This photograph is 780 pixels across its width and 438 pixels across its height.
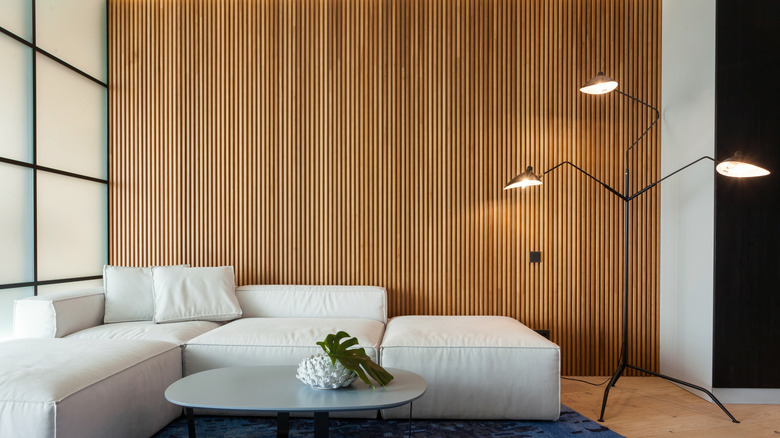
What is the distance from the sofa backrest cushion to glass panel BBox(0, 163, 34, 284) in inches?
56.4

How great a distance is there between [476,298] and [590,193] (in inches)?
49.0

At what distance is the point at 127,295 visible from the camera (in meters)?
3.58

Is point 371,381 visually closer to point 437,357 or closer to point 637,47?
point 437,357

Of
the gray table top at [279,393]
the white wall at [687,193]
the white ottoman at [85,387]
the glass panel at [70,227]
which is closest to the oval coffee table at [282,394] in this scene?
the gray table top at [279,393]

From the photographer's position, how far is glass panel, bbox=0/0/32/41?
10.7 feet

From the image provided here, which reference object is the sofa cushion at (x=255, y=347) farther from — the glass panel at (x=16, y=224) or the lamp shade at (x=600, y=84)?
the lamp shade at (x=600, y=84)

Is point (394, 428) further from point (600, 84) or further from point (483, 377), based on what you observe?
point (600, 84)

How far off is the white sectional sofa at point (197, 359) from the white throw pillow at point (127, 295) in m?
0.07

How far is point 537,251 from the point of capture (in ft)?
13.2

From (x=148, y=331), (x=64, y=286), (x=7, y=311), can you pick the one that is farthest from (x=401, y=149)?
(x=7, y=311)

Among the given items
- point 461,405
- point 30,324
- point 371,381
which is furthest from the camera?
point 30,324

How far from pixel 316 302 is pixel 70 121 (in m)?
2.36

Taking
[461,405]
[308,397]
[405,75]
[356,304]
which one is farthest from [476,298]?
[308,397]

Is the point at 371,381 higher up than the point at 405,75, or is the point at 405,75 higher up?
the point at 405,75
